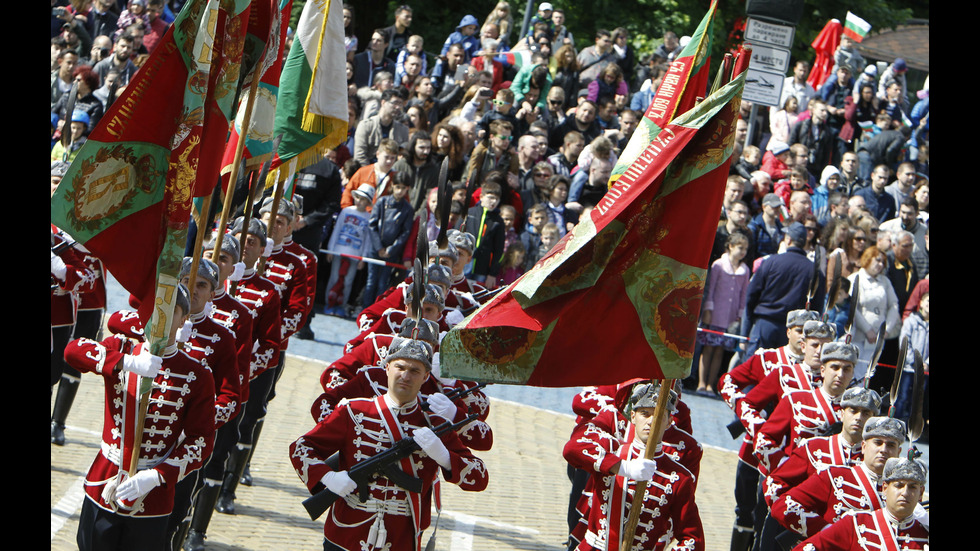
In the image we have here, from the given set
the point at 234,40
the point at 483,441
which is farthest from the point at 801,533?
the point at 234,40

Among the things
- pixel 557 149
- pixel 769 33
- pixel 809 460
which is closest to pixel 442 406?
pixel 809 460

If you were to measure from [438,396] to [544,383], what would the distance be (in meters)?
1.57

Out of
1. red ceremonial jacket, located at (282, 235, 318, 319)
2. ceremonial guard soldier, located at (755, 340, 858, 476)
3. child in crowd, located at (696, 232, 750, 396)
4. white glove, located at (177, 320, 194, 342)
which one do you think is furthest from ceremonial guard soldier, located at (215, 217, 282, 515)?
child in crowd, located at (696, 232, 750, 396)

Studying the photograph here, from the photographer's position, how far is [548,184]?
15.5 meters

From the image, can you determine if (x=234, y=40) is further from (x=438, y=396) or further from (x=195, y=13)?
(x=438, y=396)

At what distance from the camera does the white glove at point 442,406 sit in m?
7.42

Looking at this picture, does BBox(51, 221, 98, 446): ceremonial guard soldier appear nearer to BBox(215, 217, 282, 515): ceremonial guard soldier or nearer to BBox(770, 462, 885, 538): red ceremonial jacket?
BBox(215, 217, 282, 515): ceremonial guard soldier

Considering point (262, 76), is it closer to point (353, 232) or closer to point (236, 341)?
point (236, 341)

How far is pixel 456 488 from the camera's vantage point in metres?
11.3

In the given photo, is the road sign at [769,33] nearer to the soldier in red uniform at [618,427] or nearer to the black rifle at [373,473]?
the soldier in red uniform at [618,427]

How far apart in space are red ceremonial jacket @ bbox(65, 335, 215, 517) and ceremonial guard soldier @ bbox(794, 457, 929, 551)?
3568 millimetres

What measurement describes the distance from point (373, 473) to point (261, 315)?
2.93 metres

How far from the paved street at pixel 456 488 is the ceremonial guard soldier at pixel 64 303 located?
33 cm

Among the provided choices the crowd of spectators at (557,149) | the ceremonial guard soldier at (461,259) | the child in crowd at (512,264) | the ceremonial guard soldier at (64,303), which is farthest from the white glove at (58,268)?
the child in crowd at (512,264)
